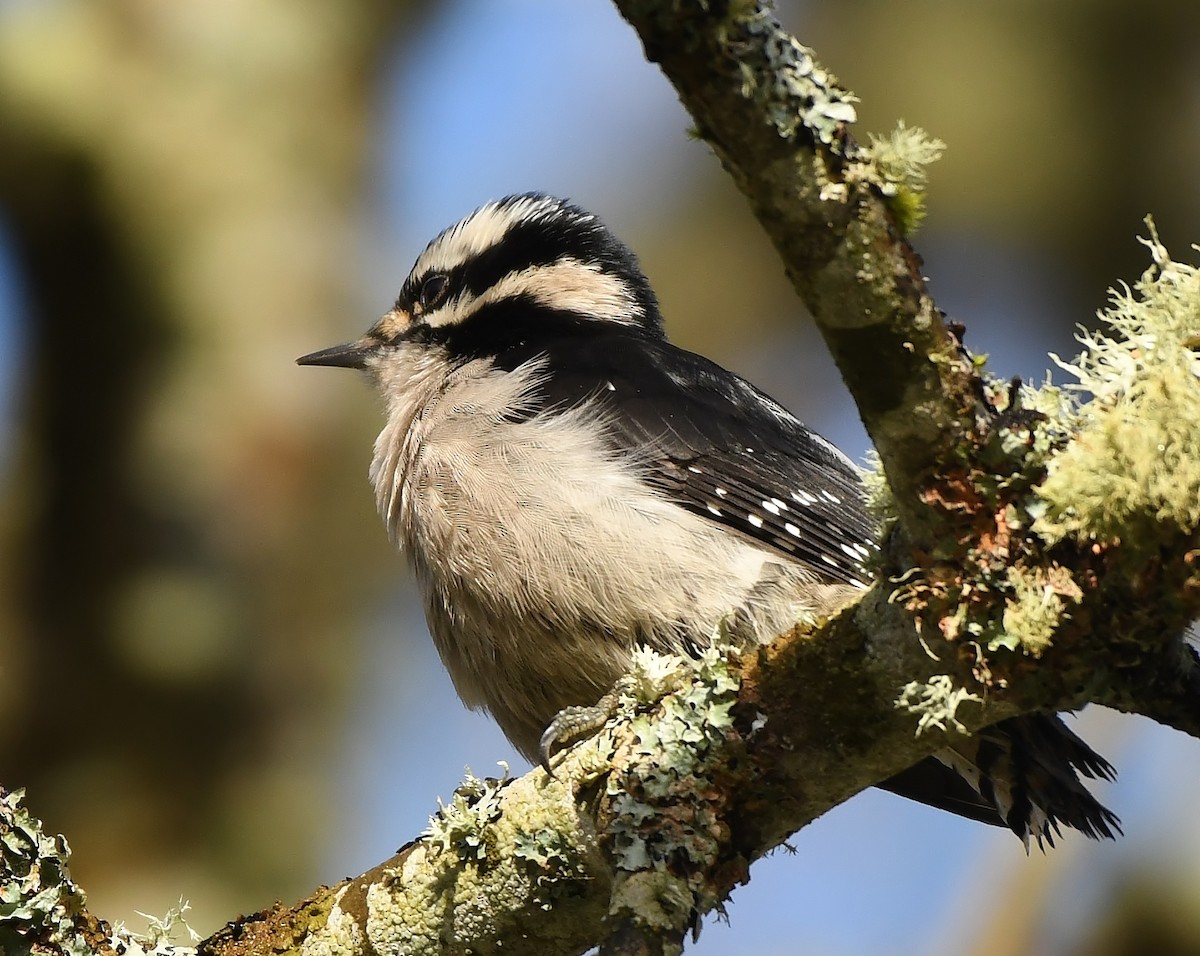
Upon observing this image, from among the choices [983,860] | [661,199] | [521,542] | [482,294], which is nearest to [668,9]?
[521,542]

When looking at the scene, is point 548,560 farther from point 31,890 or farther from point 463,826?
point 31,890

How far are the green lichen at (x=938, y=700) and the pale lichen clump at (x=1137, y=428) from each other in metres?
0.29

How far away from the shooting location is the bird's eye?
481 centimetres

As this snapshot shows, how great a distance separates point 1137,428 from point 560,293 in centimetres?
293

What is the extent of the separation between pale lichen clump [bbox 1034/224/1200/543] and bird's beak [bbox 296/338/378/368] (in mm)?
3012

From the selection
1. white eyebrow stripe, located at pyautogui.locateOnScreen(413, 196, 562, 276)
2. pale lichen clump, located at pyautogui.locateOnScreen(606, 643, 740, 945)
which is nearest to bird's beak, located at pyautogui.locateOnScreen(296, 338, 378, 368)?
white eyebrow stripe, located at pyautogui.locateOnScreen(413, 196, 562, 276)

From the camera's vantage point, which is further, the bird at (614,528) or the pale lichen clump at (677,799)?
the bird at (614,528)

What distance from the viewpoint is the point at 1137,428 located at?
202 cm

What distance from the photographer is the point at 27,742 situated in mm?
4441

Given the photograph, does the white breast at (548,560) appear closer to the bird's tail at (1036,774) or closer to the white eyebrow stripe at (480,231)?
the bird's tail at (1036,774)

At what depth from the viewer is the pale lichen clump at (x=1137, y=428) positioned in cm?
197

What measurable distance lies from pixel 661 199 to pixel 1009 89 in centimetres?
191

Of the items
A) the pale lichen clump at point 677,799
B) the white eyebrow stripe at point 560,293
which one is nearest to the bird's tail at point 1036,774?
the pale lichen clump at point 677,799

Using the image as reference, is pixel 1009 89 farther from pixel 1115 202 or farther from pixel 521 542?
pixel 521 542
